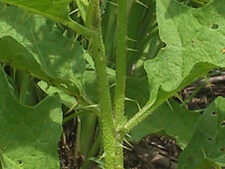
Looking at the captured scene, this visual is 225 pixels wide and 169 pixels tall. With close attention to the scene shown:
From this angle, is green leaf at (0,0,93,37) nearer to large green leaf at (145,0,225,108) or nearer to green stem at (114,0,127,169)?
green stem at (114,0,127,169)

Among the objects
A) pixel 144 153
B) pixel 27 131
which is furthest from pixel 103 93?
pixel 144 153

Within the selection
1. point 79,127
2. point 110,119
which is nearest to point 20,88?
point 79,127

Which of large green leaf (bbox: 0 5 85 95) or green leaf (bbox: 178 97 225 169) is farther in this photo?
green leaf (bbox: 178 97 225 169)

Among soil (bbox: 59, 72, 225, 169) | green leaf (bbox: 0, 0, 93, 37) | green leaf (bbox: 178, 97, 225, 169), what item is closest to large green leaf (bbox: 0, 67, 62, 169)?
green leaf (bbox: 0, 0, 93, 37)

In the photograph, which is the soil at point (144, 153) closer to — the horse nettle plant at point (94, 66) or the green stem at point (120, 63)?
the horse nettle plant at point (94, 66)

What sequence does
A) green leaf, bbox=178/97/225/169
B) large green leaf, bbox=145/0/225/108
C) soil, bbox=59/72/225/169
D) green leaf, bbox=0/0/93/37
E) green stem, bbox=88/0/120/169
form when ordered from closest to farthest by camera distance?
green leaf, bbox=0/0/93/37 < green stem, bbox=88/0/120/169 < large green leaf, bbox=145/0/225/108 < green leaf, bbox=178/97/225/169 < soil, bbox=59/72/225/169

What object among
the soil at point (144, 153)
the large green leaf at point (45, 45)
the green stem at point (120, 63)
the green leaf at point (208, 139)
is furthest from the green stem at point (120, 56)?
the soil at point (144, 153)
